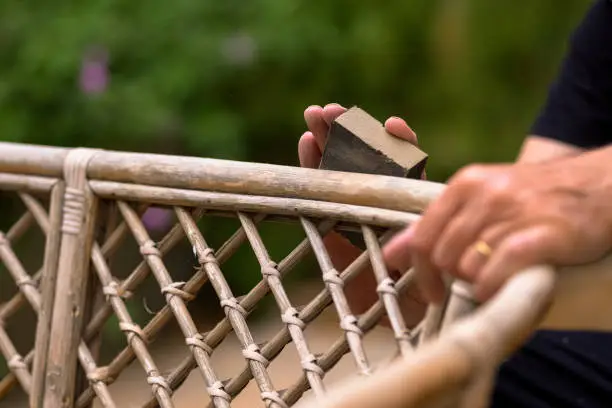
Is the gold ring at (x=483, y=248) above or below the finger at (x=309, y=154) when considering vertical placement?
below

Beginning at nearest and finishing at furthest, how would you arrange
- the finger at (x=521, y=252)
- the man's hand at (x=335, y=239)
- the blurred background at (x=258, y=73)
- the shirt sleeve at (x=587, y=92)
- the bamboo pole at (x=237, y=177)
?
1. the finger at (x=521, y=252)
2. the bamboo pole at (x=237, y=177)
3. the man's hand at (x=335, y=239)
4. the shirt sleeve at (x=587, y=92)
5. the blurred background at (x=258, y=73)

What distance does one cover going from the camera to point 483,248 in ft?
1.74

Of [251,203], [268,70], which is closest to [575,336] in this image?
[251,203]

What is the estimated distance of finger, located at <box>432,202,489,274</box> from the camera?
0.53 meters

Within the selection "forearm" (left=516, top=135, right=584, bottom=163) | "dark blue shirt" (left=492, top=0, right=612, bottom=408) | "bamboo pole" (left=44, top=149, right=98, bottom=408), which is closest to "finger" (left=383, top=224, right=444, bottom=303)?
"dark blue shirt" (left=492, top=0, right=612, bottom=408)

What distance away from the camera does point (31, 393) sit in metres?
0.92

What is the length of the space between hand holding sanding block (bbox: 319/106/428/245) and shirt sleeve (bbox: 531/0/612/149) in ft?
1.19

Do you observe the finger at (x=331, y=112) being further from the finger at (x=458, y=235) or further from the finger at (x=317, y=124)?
the finger at (x=458, y=235)

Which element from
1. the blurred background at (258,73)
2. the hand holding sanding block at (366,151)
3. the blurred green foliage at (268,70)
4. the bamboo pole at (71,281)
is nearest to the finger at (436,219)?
the hand holding sanding block at (366,151)

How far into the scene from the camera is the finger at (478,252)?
522 mm

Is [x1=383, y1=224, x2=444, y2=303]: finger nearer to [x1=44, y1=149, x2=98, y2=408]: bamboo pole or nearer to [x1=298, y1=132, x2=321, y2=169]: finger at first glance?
[x1=298, y1=132, x2=321, y2=169]: finger

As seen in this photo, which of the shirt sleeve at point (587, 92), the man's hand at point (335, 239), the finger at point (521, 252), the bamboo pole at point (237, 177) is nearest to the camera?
the finger at point (521, 252)

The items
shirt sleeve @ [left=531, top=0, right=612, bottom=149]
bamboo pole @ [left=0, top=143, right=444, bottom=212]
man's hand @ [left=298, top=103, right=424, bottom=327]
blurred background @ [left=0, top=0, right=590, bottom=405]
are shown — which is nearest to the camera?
bamboo pole @ [left=0, top=143, right=444, bottom=212]

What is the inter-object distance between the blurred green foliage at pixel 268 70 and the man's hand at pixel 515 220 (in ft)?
5.12
